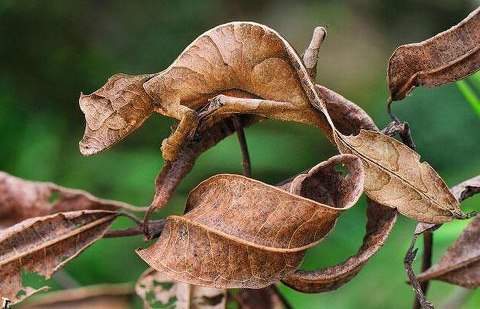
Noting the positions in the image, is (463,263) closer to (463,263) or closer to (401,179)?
(463,263)

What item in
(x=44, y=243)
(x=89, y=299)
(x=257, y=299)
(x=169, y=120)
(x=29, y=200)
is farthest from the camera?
(x=169, y=120)

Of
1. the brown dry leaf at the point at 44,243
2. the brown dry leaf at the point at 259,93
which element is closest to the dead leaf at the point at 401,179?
the brown dry leaf at the point at 259,93

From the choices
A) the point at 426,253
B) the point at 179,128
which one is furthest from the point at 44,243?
the point at 426,253

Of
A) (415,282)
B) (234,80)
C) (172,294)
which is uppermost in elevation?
(234,80)

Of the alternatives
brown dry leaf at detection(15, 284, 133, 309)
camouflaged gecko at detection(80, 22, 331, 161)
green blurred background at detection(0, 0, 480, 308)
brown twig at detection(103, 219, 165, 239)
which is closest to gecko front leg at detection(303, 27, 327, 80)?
camouflaged gecko at detection(80, 22, 331, 161)

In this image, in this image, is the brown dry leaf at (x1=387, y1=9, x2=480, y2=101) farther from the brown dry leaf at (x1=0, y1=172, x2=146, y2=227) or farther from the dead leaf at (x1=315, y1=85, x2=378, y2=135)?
the brown dry leaf at (x1=0, y1=172, x2=146, y2=227)

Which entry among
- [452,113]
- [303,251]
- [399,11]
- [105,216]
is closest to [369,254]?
[303,251]

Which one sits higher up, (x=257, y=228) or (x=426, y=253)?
(x=257, y=228)
